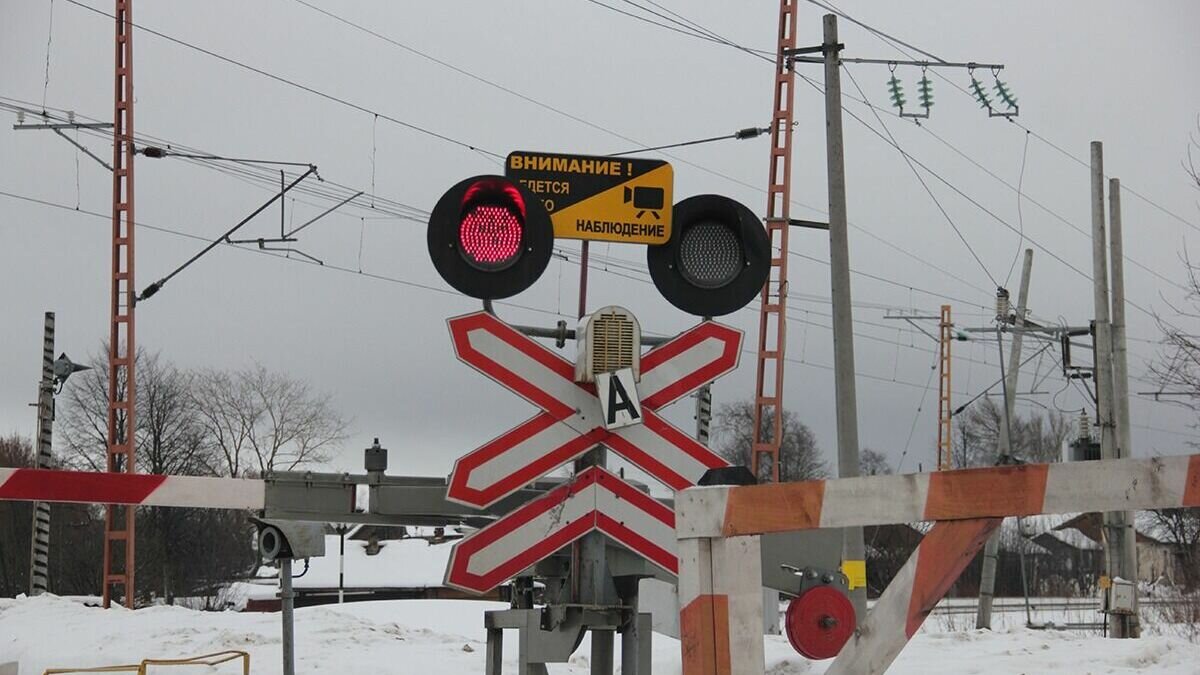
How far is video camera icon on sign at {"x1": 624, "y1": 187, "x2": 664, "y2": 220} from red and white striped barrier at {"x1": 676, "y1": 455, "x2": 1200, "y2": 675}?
235cm

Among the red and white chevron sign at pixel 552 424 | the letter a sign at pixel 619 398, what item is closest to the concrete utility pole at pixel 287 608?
the red and white chevron sign at pixel 552 424

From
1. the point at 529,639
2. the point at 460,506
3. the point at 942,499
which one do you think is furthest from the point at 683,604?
the point at 460,506

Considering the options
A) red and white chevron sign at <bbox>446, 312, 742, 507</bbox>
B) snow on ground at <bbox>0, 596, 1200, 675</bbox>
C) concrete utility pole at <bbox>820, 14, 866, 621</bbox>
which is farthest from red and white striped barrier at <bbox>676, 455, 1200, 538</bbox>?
concrete utility pole at <bbox>820, 14, 866, 621</bbox>

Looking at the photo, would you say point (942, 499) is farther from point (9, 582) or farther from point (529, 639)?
point (9, 582)

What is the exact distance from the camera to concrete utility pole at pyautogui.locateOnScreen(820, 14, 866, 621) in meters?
15.6

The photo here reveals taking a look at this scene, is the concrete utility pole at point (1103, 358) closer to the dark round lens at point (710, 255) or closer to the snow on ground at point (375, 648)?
the snow on ground at point (375, 648)

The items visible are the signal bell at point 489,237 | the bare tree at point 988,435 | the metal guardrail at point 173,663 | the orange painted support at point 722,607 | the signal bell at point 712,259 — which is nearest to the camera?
the orange painted support at point 722,607

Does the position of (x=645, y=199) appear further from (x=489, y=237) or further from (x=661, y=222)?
(x=489, y=237)

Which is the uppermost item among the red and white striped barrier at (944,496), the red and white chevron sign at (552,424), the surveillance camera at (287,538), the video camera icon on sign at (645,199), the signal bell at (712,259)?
the video camera icon on sign at (645,199)

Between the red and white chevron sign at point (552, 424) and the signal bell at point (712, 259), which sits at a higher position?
the signal bell at point (712, 259)

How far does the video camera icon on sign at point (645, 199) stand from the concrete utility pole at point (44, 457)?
1924cm

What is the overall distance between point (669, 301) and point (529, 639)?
150 centimetres

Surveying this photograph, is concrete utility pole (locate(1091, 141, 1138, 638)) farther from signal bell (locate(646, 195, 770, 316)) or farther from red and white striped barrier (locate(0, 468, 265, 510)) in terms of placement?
red and white striped barrier (locate(0, 468, 265, 510))

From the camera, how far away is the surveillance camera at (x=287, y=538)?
6.28 m
